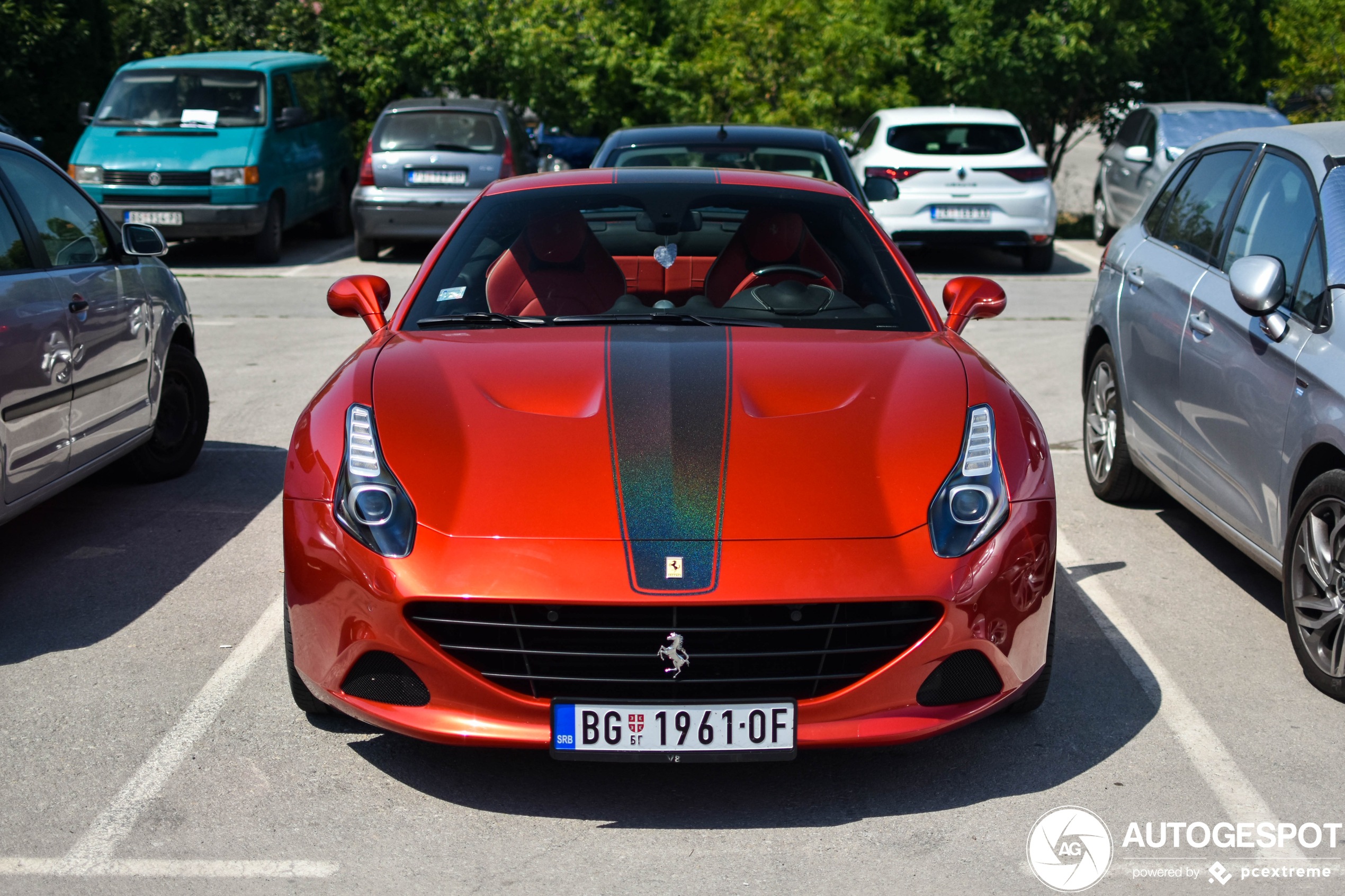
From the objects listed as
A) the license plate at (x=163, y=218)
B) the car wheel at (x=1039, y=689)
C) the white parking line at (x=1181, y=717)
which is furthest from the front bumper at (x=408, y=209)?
the car wheel at (x=1039, y=689)

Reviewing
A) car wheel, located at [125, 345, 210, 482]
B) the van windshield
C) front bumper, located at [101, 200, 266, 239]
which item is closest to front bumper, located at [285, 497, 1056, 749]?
car wheel, located at [125, 345, 210, 482]

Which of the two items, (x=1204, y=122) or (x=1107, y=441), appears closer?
(x=1107, y=441)

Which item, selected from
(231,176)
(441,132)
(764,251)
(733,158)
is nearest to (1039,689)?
(764,251)

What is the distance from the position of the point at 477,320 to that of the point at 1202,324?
8.60 feet

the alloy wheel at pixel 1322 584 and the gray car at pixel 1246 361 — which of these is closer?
the alloy wheel at pixel 1322 584

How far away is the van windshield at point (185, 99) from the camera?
566 inches

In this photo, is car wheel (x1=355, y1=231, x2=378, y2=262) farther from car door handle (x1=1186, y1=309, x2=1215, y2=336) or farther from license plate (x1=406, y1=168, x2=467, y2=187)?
car door handle (x1=1186, y1=309, x2=1215, y2=336)

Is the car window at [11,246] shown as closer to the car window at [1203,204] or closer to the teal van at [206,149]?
the car window at [1203,204]

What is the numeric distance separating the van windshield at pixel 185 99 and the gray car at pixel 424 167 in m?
1.29

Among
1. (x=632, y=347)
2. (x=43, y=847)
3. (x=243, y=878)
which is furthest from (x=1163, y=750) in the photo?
(x=43, y=847)

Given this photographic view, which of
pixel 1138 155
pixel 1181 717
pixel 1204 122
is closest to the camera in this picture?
pixel 1181 717

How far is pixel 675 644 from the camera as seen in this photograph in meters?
3.17

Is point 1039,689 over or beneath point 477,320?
beneath
